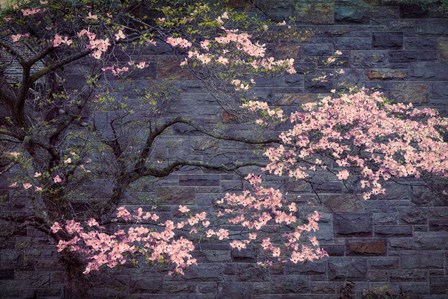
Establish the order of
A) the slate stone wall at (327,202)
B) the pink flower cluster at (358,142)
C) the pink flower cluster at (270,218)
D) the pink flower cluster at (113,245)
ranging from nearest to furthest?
the pink flower cluster at (113,245) < the pink flower cluster at (358,142) < the pink flower cluster at (270,218) < the slate stone wall at (327,202)

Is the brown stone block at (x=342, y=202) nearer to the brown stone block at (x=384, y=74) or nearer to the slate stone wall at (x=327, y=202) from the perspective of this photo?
the slate stone wall at (x=327, y=202)

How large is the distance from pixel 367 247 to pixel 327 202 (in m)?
0.69

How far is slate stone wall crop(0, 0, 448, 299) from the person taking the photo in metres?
6.89

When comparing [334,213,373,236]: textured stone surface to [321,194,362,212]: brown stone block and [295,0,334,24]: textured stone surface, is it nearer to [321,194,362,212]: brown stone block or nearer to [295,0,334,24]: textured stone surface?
[321,194,362,212]: brown stone block

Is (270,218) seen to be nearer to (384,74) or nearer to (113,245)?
(113,245)

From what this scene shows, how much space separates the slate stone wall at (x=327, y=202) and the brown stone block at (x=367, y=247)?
0.01 meters

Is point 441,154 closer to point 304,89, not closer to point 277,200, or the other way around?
point 277,200

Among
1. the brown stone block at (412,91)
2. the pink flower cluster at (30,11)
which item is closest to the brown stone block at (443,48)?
the brown stone block at (412,91)

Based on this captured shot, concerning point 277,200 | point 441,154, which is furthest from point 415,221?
point 277,200

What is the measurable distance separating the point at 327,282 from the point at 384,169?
79.0 inches

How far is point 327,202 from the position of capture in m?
6.95

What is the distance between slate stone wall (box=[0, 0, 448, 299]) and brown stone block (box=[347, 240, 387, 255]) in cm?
1

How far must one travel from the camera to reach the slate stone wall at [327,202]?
6.89 meters

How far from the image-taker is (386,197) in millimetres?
6941
